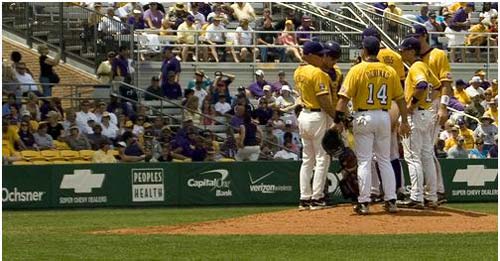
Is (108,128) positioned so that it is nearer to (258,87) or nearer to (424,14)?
(258,87)

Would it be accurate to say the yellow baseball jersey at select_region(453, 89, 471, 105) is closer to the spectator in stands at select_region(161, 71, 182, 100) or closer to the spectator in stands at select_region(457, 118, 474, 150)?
the spectator in stands at select_region(457, 118, 474, 150)

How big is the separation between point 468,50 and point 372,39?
16.4 m


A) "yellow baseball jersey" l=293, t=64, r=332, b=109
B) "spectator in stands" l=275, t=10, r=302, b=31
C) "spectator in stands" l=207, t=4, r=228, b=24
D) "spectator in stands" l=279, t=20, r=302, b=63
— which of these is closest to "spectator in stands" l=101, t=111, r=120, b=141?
"spectator in stands" l=207, t=4, r=228, b=24

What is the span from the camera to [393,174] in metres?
15.4

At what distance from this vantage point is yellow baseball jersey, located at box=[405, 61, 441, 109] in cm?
1565

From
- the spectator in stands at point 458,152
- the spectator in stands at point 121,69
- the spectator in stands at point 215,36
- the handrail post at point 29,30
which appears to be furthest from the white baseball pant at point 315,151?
the handrail post at point 29,30

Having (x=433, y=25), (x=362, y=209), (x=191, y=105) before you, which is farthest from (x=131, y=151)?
(x=433, y=25)

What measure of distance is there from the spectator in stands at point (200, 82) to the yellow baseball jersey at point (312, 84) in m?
10.5

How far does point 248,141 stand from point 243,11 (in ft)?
18.6

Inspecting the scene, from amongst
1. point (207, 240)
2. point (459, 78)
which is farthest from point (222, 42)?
point (207, 240)

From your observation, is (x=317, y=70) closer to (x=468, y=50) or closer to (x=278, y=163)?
(x=278, y=163)

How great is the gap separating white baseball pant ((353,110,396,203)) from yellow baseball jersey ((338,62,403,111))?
0.11 metres

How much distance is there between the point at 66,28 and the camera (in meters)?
28.5

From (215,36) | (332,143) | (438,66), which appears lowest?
(332,143)
